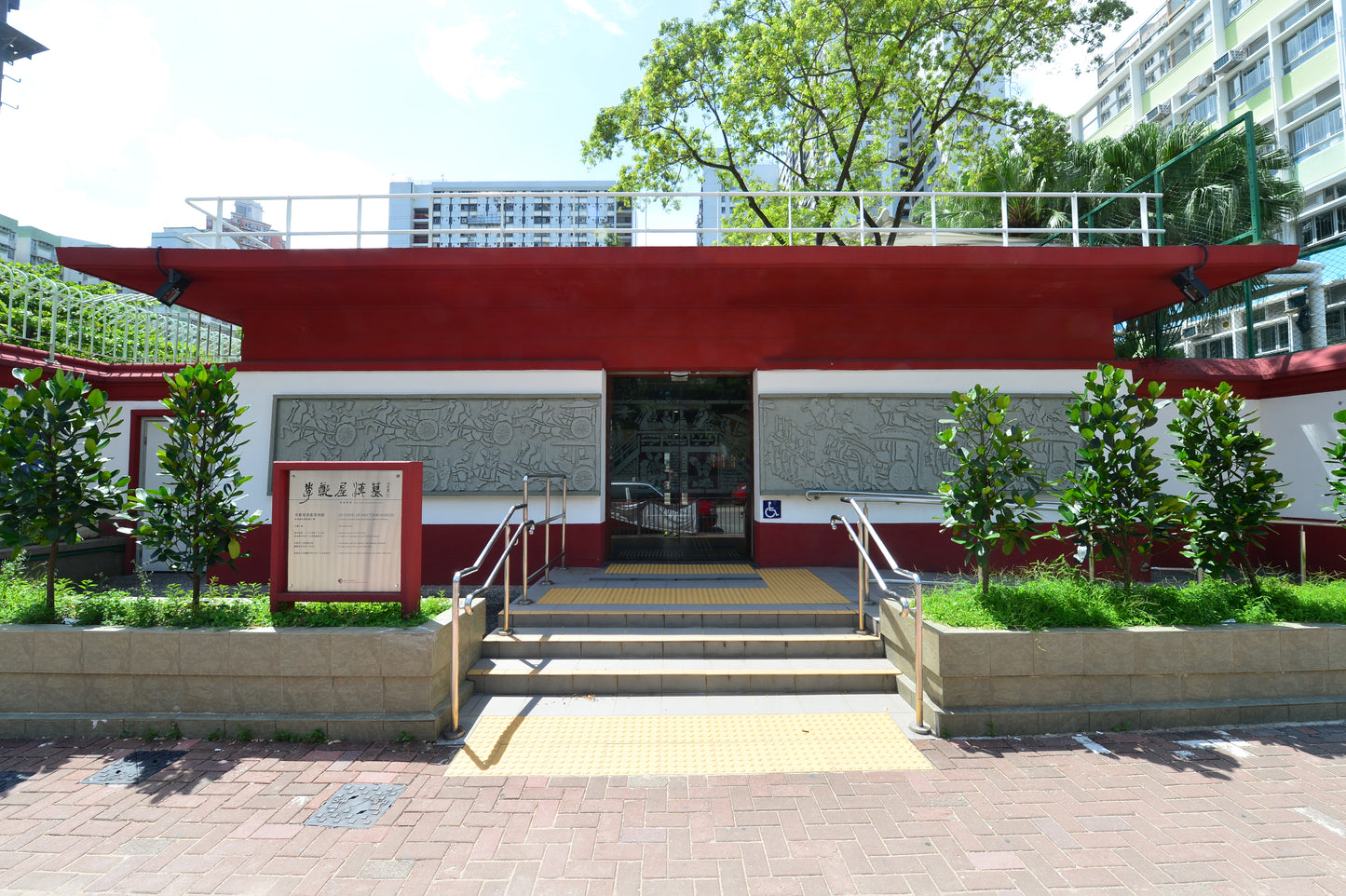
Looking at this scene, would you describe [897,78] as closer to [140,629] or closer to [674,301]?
[674,301]

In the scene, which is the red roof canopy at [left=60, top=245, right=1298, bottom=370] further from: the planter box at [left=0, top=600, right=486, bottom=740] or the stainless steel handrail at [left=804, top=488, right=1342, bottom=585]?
the planter box at [left=0, top=600, right=486, bottom=740]

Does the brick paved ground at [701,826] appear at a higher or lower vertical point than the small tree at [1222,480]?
lower

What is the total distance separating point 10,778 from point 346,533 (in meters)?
2.38

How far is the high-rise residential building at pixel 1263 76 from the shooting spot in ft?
86.0

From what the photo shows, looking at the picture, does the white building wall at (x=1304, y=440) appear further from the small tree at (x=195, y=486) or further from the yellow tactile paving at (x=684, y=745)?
the small tree at (x=195, y=486)

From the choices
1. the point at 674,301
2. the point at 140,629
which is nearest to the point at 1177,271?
the point at 674,301

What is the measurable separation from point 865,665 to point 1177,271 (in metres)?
6.87

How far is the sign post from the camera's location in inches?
196

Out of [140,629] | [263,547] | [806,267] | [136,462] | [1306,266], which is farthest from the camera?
[1306,266]

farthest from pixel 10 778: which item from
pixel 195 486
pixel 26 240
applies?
pixel 26 240

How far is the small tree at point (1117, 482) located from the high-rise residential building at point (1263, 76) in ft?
76.3

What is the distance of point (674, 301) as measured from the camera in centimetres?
902

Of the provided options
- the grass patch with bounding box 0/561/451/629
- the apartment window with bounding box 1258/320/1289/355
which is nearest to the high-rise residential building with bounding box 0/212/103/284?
the grass patch with bounding box 0/561/451/629

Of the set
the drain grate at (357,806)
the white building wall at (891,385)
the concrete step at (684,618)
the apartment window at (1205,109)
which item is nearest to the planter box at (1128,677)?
the concrete step at (684,618)
